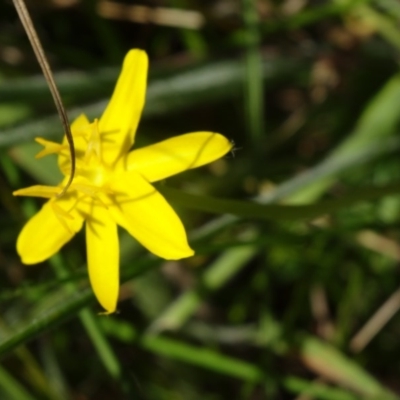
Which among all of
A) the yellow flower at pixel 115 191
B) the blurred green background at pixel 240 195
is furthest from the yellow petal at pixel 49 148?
the blurred green background at pixel 240 195

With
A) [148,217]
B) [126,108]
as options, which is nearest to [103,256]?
[148,217]

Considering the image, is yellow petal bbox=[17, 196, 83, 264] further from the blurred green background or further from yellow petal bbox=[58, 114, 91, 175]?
the blurred green background

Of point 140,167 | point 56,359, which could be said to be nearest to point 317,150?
point 56,359

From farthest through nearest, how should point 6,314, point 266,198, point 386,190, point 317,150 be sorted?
point 317,150 < point 6,314 < point 266,198 < point 386,190

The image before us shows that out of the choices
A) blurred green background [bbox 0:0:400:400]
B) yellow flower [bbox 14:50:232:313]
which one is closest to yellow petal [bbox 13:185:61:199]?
yellow flower [bbox 14:50:232:313]

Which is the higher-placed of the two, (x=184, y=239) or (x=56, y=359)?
(x=184, y=239)

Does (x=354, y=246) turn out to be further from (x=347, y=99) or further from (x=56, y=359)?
(x=56, y=359)
